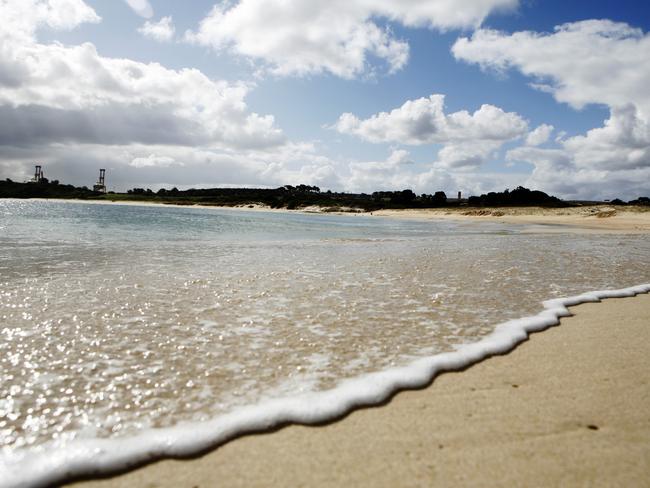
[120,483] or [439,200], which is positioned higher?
[439,200]

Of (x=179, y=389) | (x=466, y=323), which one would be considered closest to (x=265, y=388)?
(x=179, y=389)

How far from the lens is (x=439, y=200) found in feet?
328

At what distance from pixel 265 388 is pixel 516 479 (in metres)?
2.02

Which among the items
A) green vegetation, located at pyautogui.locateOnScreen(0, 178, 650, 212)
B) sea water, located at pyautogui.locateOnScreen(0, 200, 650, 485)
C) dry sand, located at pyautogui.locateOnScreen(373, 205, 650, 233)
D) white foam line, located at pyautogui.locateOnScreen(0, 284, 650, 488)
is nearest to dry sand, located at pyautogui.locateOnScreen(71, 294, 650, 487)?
white foam line, located at pyautogui.locateOnScreen(0, 284, 650, 488)

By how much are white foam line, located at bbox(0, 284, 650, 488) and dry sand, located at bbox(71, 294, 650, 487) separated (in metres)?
0.11

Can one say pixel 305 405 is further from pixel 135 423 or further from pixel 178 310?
pixel 178 310

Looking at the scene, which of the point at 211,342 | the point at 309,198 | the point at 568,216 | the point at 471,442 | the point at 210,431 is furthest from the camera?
the point at 309,198

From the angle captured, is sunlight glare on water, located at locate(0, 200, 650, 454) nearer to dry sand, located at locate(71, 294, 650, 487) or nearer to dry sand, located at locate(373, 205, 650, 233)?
dry sand, located at locate(71, 294, 650, 487)

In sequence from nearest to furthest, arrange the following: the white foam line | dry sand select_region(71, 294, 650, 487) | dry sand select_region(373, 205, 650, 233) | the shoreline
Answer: dry sand select_region(71, 294, 650, 487)
the white foam line
the shoreline
dry sand select_region(373, 205, 650, 233)

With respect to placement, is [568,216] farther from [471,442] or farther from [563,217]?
[471,442]

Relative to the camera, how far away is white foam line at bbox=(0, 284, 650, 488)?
8.41ft

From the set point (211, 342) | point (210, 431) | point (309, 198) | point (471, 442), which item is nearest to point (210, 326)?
point (211, 342)

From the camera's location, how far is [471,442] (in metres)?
2.80

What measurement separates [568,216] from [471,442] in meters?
63.0
